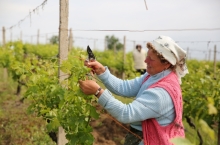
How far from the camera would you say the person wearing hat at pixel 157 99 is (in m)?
1.98

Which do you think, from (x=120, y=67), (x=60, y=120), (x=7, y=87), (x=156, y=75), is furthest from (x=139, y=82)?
(x=120, y=67)

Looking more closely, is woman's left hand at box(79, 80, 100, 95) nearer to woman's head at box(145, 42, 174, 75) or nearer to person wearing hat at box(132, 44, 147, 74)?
woman's head at box(145, 42, 174, 75)

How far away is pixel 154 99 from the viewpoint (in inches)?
76.9

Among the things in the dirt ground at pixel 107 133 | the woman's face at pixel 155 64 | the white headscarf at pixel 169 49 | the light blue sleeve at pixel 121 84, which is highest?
the white headscarf at pixel 169 49

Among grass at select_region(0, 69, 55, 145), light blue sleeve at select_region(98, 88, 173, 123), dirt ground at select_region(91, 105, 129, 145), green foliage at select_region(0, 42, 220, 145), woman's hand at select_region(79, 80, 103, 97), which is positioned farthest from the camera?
dirt ground at select_region(91, 105, 129, 145)

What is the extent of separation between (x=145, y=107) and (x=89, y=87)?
0.44 meters

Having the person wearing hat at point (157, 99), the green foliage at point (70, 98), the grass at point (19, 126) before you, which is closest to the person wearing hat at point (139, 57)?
the grass at point (19, 126)

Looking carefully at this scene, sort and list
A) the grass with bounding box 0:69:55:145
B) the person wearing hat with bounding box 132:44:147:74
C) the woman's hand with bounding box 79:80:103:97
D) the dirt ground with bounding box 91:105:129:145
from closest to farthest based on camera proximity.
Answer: the woman's hand with bounding box 79:80:103:97, the grass with bounding box 0:69:55:145, the dirt ground with bounding box 91:105:129:145, the person wearing hat with bounding box 132:44:147:74

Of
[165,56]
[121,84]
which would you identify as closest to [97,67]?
[121,84]

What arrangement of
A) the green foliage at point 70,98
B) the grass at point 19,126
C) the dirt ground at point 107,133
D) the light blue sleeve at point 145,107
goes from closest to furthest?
the light blue sleeve at point 145,107, the green foliage at point 70,98, the grass at point 19,126, the dirt ground at point 107,133

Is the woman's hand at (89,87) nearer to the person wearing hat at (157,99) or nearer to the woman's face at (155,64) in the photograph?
the person wearing hat at (157,99)

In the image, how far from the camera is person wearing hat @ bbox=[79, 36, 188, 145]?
1.98m

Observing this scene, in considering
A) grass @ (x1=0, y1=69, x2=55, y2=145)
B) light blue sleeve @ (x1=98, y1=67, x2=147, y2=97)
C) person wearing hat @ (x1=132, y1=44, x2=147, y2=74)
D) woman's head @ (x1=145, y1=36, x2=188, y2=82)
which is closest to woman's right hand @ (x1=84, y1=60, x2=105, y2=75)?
light blue sleeve @ (x1=98, y1=67, x2=147, y2=97)

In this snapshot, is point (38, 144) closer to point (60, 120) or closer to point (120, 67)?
point (60, 120)
